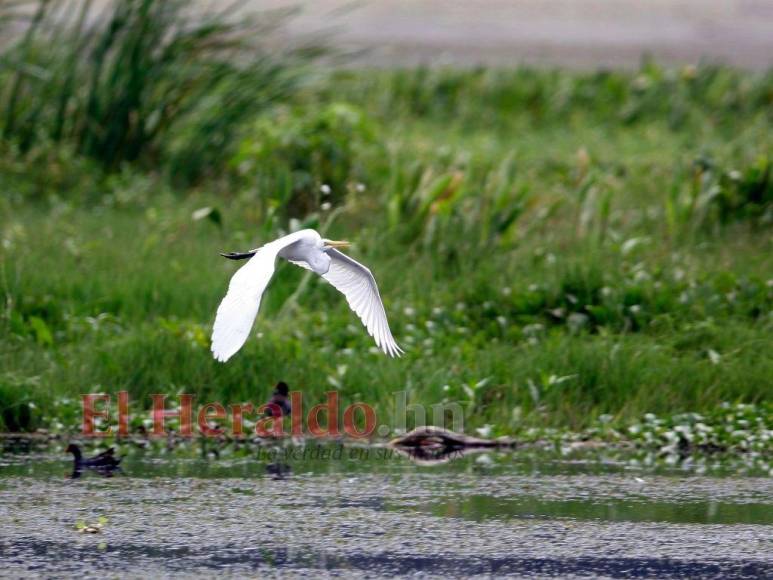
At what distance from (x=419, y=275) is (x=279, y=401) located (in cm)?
177

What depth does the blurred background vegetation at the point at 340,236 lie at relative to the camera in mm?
7008

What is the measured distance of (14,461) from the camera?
618 cm

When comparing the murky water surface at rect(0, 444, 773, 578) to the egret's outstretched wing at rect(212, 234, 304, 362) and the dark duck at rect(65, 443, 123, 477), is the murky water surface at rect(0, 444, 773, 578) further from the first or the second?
the egret's outstretched wing at rect(212, 234, 304, 362)

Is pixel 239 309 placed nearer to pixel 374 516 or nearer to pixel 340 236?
pixel 374 516

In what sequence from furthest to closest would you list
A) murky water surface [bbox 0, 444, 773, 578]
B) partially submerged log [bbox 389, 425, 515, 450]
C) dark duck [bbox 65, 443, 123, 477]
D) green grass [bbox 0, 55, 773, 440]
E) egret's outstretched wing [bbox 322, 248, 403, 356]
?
green grass [bbox 0, 55, 773, 440], partially submerged log [bbox 389, 425, 515, 450], egret's outstretched wing [bbox 322, 248, 403, 356], dark duck [bbox 65, 443, 123, 477], murky water surface [bbox 0, 444, 773, 578]

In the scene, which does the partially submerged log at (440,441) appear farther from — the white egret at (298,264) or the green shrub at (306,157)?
the green shrub at (306,157)

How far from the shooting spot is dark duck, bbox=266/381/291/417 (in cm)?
665

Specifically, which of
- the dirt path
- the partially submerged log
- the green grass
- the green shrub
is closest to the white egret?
the partially submerged log

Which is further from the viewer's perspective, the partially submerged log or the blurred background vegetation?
the blurred background vegetation

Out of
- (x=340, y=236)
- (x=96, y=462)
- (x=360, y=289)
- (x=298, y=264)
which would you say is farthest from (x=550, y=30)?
(x=96, y=462)

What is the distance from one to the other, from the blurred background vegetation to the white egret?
62 centimetres

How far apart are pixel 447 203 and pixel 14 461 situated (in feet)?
10.7

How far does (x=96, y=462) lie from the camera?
6.15 m

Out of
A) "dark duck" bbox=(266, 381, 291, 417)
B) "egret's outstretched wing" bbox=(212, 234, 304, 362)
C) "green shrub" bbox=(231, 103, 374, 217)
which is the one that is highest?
"green shrub" bbox=(231, 103, 374, 217)
